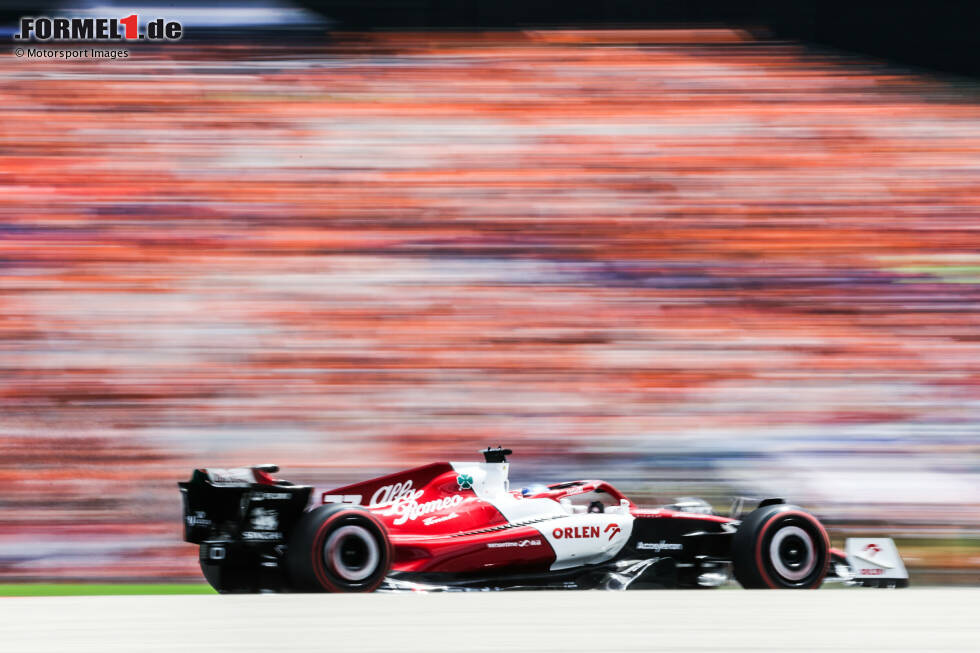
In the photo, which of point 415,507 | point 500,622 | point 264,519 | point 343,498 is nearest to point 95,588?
point 343,498

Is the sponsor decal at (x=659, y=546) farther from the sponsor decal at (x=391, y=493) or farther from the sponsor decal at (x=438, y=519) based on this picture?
the sponsor decal at (x=391, y=493)

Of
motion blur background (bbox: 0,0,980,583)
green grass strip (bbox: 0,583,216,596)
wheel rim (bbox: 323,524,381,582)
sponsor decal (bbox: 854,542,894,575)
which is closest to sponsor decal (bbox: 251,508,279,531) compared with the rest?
wheel rim (bbox: 323,524,381,582)

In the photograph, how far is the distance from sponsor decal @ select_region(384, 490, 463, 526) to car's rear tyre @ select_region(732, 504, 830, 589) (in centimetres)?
142

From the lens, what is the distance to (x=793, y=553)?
5.53 metres

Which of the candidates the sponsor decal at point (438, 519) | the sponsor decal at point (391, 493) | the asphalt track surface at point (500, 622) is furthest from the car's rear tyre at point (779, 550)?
the sponsor decal at point (391, 493)

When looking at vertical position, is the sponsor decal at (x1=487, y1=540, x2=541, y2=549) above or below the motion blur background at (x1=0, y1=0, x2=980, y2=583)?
below

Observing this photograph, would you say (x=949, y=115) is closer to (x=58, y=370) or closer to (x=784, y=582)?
(x=784, y=582)

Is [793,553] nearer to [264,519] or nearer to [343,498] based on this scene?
[343,498]

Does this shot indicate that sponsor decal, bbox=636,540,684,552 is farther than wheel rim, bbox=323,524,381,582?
Yes

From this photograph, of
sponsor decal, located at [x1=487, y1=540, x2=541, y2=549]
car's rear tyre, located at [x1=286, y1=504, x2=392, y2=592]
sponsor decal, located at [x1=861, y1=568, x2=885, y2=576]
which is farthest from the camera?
sponsor decal, located at [x1=861, y1=568, x2=885, y2=576]

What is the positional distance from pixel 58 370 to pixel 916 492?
5813mm

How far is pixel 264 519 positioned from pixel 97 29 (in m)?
5.38

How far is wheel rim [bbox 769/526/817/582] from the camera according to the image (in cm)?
547

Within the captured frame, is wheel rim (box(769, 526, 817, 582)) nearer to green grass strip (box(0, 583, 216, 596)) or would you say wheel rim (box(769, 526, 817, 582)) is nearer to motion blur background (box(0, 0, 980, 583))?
motion blur background (box(0, 0, 980, 583))
